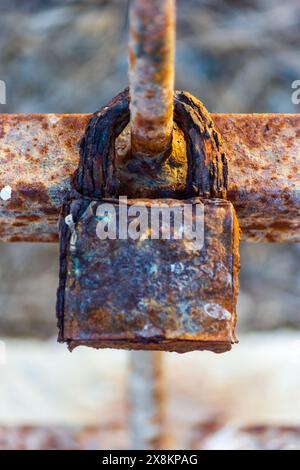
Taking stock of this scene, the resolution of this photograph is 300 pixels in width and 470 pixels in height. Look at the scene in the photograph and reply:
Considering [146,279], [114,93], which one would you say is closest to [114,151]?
[146,279]

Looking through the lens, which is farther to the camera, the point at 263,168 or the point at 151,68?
the point at 263,168

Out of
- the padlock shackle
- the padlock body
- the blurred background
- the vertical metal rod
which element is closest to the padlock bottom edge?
the padlock body

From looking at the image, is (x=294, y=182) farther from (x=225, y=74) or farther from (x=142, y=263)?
(x=225, y=74)

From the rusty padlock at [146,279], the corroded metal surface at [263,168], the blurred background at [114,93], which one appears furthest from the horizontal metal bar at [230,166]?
the blurred background at [114,93]

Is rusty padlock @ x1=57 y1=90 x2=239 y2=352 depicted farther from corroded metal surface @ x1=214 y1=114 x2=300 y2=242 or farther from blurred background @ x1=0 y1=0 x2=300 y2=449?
blurred background @ x1=0 y1=0 x2=300 y2=449

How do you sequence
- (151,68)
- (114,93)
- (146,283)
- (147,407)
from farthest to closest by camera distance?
1. (114,93)
2. (147,407)
3. (146,283)
4. (151,68)

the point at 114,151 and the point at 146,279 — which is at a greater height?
the point at 114,151

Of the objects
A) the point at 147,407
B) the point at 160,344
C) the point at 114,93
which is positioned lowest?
the point at 160,344

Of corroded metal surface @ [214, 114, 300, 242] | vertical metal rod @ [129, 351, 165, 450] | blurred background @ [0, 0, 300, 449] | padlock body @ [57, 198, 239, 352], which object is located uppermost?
blurred background @ [0, 0, 300, 449]

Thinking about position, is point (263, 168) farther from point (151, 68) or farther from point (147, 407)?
point (147, 407)

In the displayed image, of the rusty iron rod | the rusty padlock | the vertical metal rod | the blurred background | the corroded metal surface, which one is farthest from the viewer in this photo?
the blurred background
